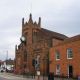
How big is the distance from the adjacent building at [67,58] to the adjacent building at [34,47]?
609 cm

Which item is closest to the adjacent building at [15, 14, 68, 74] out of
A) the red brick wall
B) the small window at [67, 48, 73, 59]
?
the red brick wall

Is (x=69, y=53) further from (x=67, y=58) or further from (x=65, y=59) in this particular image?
(x=65, y=59)

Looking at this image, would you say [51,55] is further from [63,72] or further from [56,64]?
[63,72]

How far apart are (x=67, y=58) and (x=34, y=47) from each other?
20.2 metres

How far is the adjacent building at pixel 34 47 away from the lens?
2753 inches

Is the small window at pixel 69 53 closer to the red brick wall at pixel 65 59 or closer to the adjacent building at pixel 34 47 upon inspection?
the red brick wall at pixel 65 59

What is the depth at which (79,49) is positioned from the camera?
5259 cm

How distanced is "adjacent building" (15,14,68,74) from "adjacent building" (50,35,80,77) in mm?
6091

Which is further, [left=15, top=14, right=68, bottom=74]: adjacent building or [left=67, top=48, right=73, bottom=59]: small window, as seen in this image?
[left=15, top=14, right=68, bottom=74]: adjacent building

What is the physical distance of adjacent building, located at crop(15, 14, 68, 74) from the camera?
69.9 metres

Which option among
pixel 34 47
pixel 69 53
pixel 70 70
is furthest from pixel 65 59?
pixel 34 47

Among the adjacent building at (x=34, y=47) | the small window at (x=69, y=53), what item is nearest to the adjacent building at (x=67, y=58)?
the small window at (x=69, y=53)

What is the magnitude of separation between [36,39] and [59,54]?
1854cm

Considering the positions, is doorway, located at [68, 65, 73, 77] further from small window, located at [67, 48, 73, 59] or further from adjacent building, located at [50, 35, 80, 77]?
small window, located at [67, 48, 73, 59]
